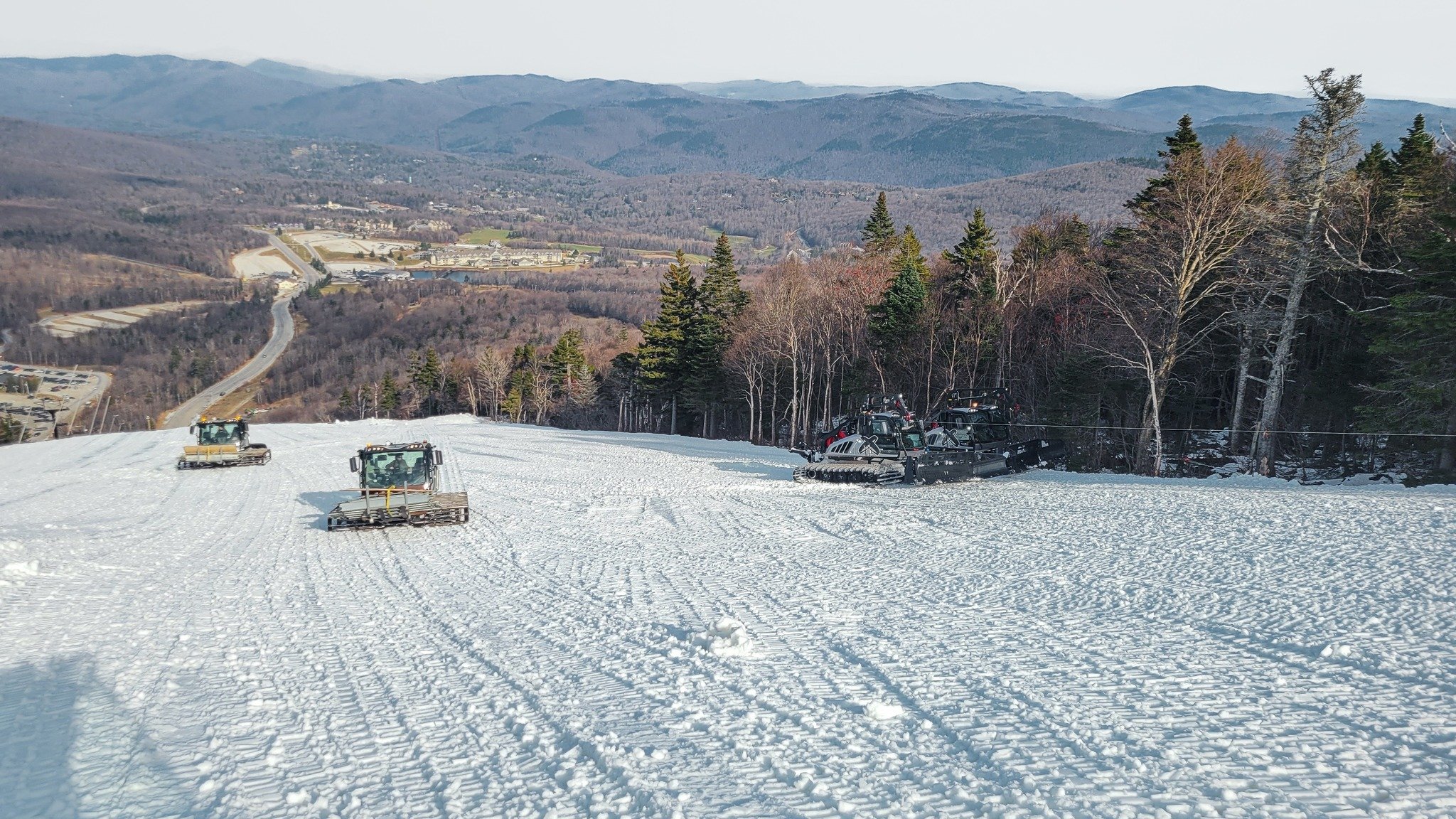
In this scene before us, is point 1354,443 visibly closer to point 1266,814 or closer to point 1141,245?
point 1141,245

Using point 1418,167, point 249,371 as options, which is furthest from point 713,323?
point 249,371

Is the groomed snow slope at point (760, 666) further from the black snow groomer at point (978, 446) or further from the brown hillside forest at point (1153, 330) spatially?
the brown hillside forest at point (1153, 330)

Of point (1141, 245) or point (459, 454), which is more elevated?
point (1141, 245)

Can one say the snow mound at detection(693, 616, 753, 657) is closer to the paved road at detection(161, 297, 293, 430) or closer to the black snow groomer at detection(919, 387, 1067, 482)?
the black snow groomer at detection(919, 387, 1067, 482)

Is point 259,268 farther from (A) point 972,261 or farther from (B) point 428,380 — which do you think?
(A) point 972,261

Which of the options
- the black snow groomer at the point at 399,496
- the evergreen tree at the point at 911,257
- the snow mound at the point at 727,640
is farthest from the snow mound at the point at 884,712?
the evergreen tree at the point at 911,257

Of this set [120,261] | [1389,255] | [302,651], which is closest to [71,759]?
[302,651]

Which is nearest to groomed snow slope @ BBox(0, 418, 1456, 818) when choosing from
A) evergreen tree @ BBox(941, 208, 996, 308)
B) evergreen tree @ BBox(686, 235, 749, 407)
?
evergreen tree @ BBox(941, 208, 996, 308)
